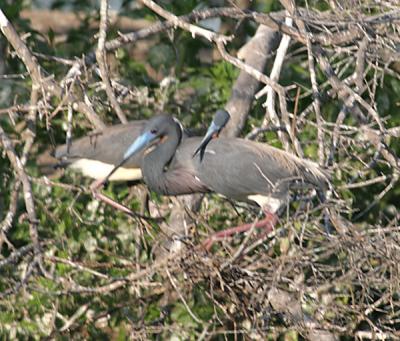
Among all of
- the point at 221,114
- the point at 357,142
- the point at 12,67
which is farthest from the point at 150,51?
the point at 357,142

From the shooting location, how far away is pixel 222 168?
6082 millimetres

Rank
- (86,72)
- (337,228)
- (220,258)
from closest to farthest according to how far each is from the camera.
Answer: (220,258)
(337,228)
(86,72)

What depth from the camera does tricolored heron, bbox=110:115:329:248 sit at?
5.96m

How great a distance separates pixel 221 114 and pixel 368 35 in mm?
917

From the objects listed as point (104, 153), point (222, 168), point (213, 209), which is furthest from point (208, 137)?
point (213, 209)

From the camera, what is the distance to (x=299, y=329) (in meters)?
5.51

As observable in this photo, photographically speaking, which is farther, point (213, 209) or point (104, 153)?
point (213, 209)

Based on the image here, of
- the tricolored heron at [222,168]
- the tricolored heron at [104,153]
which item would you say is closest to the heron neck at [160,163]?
the tricolored heron at [222,168]

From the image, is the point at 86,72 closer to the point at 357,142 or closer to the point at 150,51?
the point at 357,142

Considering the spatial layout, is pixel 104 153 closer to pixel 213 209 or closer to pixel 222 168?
pixel 222 168

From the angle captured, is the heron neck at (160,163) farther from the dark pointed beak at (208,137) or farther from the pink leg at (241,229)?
the pink leg at (241,229)

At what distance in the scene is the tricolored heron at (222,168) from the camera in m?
5.96

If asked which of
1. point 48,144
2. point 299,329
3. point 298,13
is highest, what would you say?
Result: point 298,13

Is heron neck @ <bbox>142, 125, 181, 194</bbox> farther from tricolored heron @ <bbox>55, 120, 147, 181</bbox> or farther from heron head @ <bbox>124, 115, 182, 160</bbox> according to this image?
tricolored heron @ <bbox>55, 120, 147, 181</bbox>
